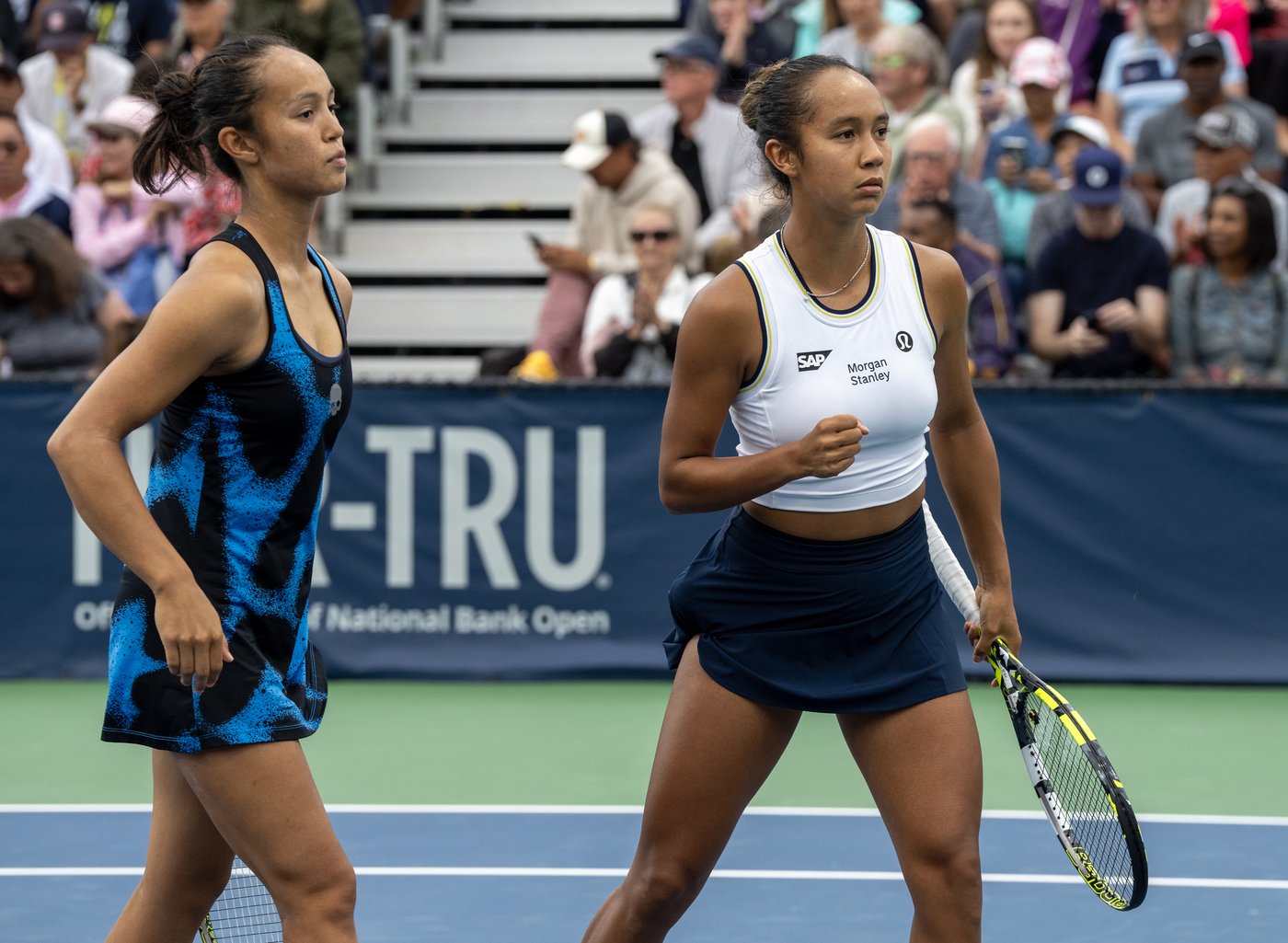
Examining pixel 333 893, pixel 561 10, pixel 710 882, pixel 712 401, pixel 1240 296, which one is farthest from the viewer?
pixel 561 10

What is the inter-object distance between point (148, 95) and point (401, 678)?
15.8 feet

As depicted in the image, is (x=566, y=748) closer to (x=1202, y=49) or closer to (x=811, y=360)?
(x=811, y=360)

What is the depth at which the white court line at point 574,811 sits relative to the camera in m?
6.07

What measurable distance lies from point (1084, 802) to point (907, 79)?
6.64 meters

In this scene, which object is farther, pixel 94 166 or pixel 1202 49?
pixel 94 166

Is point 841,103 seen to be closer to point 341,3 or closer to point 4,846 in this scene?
point 4,846

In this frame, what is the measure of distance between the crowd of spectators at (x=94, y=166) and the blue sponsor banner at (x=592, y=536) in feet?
3.48

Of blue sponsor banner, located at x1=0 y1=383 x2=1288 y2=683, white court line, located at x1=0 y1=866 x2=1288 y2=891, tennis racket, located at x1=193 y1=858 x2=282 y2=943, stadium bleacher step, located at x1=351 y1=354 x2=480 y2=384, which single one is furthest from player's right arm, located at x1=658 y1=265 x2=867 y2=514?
stadium bleacher step, located at x1=351 y1=354 x2=480 y2=384

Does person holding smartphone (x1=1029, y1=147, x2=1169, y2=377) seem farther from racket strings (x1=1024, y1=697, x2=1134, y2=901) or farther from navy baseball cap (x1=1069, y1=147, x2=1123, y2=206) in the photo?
racket strings (x1=1024, y1=697, x2=1134, y2=901)

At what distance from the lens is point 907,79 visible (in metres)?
9.83

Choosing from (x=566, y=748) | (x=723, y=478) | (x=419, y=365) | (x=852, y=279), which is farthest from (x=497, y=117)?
(x=723, y=478)

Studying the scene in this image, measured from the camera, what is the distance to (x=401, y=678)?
8102 millimetres

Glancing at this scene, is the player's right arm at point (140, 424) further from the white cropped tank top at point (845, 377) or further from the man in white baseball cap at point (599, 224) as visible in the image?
the man in white baseball cap at point (599, 224)

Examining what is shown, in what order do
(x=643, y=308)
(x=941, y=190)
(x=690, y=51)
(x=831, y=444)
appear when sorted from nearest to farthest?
(x=831, y=444) < (x=643, y=308) < (x=941, y=190) < (x=690, y=51)
